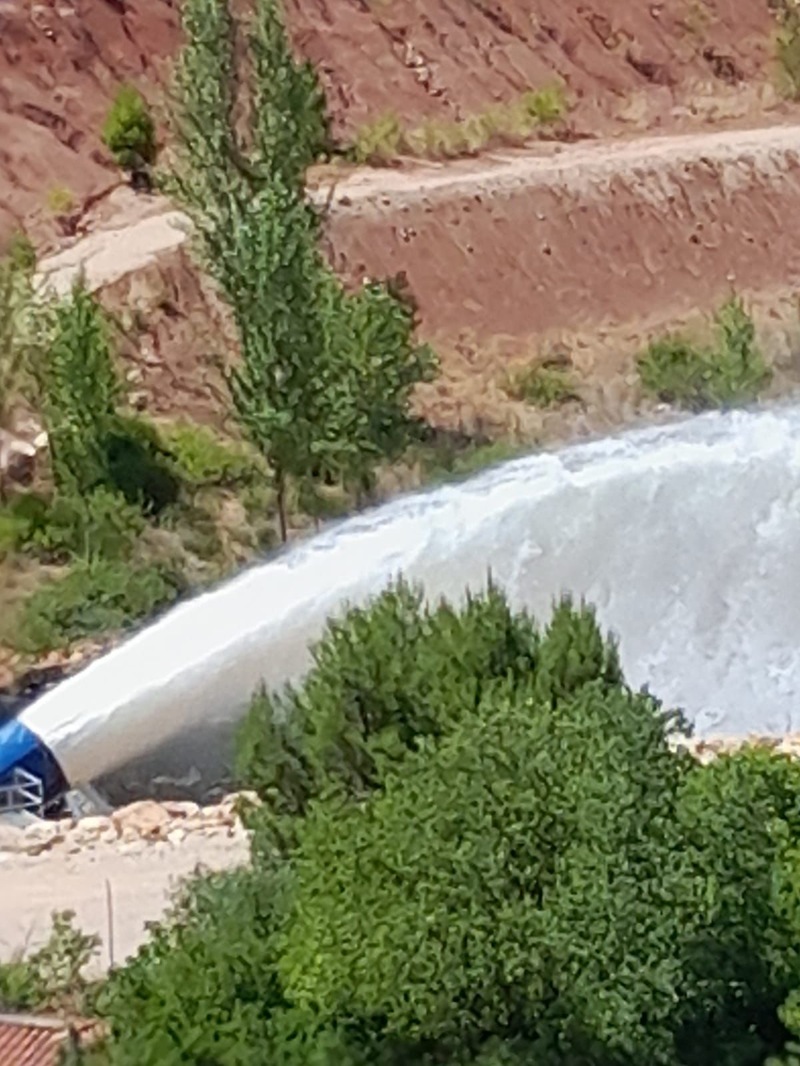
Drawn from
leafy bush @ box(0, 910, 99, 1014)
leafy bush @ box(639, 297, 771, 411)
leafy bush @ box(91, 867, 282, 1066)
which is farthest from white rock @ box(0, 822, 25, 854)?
leafy bush @ box(639, 297, 771, 411)

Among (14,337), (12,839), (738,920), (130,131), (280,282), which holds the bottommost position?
(12,839)

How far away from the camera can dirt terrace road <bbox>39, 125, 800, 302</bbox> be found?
33219 mm

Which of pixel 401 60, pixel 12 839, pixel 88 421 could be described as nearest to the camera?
pixel 12 839

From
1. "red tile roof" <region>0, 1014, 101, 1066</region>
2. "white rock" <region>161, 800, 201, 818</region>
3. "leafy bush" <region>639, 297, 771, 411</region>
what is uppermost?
"red tile roof" <region>0, 1014, 101, 1066</region>

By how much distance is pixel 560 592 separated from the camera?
2158 centimetres

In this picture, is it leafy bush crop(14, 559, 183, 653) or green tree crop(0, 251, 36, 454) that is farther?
green tree crop(0, 251, 36, 454)

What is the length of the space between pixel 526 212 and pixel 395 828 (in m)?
25.7

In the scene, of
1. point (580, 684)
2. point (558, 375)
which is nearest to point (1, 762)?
point (580, 684)

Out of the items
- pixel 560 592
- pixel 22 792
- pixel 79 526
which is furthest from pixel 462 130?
pixel 22 792

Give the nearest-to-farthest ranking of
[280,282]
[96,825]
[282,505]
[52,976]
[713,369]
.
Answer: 1. [52,976]
2. [96,825]
3. [280,282]
4. [282,505]
5. [713,369]

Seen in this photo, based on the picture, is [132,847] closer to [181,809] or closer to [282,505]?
[181,809]

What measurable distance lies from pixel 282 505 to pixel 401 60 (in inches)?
611

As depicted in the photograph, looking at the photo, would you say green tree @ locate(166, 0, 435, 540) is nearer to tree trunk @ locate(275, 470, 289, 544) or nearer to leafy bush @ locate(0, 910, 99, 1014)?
tree trunk @ locate(275, 470, 289, 544)

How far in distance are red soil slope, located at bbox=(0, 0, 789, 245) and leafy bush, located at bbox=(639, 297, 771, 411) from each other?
9.34 metres
